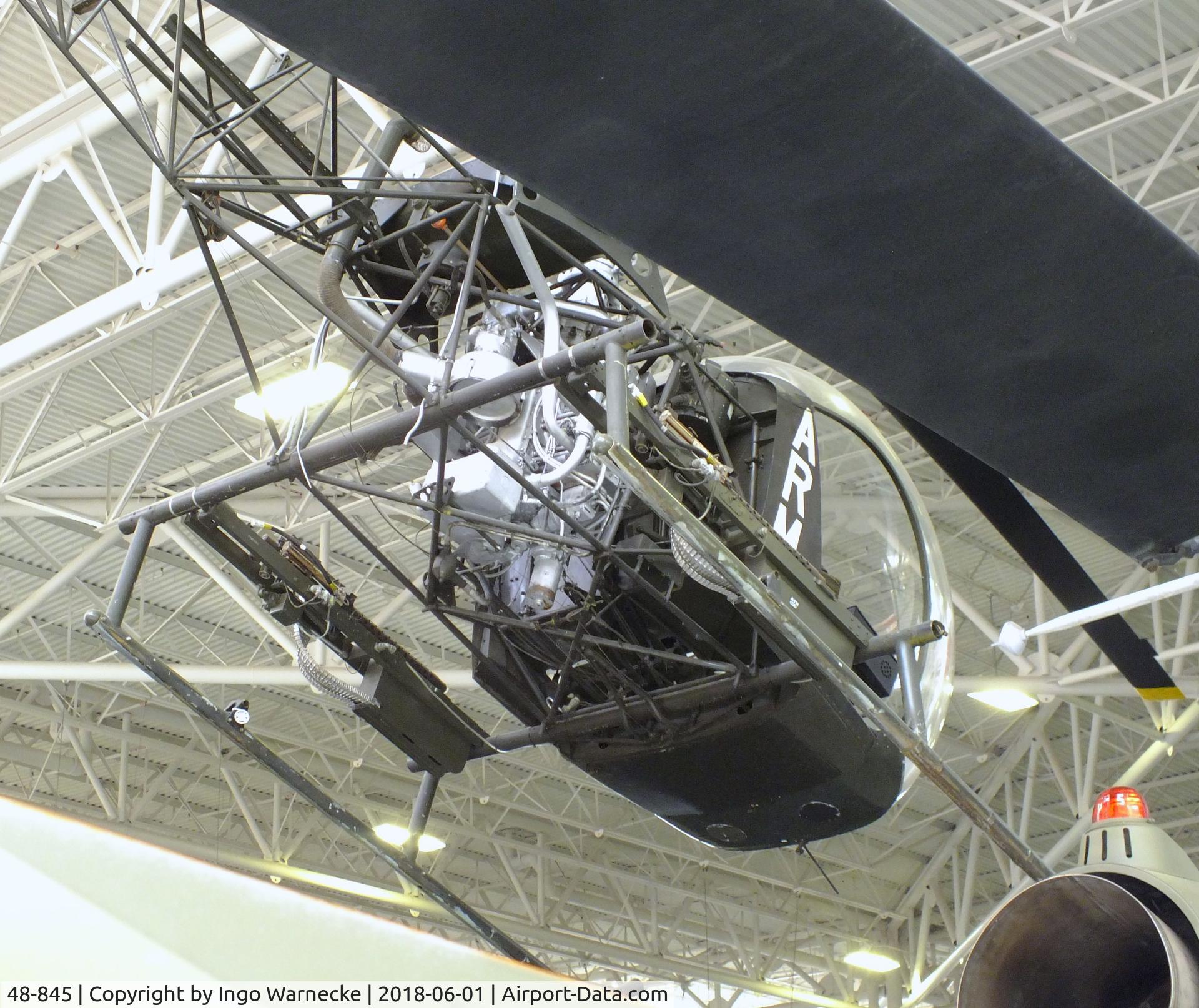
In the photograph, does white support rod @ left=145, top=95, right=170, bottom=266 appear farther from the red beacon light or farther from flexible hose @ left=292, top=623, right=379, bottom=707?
the red beacon light

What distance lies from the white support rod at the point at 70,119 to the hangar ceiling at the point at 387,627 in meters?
0.04

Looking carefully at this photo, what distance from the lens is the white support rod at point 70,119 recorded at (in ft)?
39.2

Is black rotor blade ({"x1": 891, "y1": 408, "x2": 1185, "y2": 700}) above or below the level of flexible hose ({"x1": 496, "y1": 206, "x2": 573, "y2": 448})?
below

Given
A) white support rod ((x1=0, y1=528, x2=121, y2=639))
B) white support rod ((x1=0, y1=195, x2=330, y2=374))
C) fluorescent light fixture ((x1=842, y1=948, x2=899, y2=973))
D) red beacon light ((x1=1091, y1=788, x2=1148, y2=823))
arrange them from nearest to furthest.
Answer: red beacon light ((x1=1091, y1=788, x2=1148, y2=823)), white support rod ((x1=0, y1=195, x2=330, y2=374)), white support rod ((x1=0, y1=528, x2=121, y2=639)), fluorescent light fixture ((x1=842, y1=948, x2=899, y2=973))

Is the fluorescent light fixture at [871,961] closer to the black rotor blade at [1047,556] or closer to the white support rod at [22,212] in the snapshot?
the white support rod at [22,212]

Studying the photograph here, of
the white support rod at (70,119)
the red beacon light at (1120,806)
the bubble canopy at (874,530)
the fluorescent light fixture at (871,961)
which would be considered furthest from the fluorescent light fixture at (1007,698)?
the red beacon light at (1120,806)

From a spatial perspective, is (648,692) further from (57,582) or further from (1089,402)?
(57,582)

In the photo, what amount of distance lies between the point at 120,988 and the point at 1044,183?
6.04 ft

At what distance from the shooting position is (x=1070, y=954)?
385 centimetres

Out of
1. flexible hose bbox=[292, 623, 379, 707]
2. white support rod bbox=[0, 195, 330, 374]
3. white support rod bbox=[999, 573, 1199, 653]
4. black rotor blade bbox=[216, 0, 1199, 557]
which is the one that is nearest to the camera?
black rotor blade bbox=[216, 0, 1199, 557]

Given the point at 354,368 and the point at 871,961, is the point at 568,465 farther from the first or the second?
the point at 871,961

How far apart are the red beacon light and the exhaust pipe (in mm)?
248

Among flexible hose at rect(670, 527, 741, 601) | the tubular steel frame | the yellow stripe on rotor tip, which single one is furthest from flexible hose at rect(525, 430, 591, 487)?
the yellow stripe on rotor tip

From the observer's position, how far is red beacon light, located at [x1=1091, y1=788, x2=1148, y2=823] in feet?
12.9
